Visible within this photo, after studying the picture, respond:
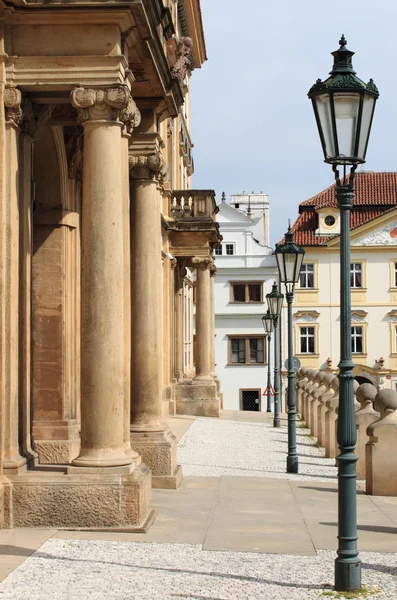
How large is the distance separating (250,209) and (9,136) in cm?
6796

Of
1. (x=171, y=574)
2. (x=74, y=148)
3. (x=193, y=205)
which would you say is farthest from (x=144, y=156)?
(x=193, y=205)

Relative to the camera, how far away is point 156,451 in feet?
46.1

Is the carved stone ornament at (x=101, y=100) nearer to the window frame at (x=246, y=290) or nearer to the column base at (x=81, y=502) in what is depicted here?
the column base at (x=81, y=502)

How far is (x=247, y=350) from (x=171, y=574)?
5706 cm

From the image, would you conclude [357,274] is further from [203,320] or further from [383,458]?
[383,458]

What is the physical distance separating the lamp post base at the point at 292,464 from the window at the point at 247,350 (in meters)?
47.0

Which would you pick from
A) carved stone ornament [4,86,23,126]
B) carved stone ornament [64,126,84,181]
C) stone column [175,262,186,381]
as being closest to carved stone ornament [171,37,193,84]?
carved stone ornament [64,126,84,181]

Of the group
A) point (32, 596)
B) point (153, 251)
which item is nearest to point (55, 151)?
point (153, 251)

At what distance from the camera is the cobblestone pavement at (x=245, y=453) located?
18.1 metres

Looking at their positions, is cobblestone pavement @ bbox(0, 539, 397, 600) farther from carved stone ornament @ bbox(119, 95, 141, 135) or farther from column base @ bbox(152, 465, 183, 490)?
carved stone ornament @ bbox(119, 95, 141, 135)

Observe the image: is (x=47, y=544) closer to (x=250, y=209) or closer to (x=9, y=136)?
(x=9, y=136)

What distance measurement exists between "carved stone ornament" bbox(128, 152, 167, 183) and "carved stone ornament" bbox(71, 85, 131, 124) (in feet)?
9.96

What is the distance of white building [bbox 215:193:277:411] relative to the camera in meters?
65.4

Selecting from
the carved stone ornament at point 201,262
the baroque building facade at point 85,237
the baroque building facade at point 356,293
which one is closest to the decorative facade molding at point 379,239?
the baroque building facade at point 356,293
